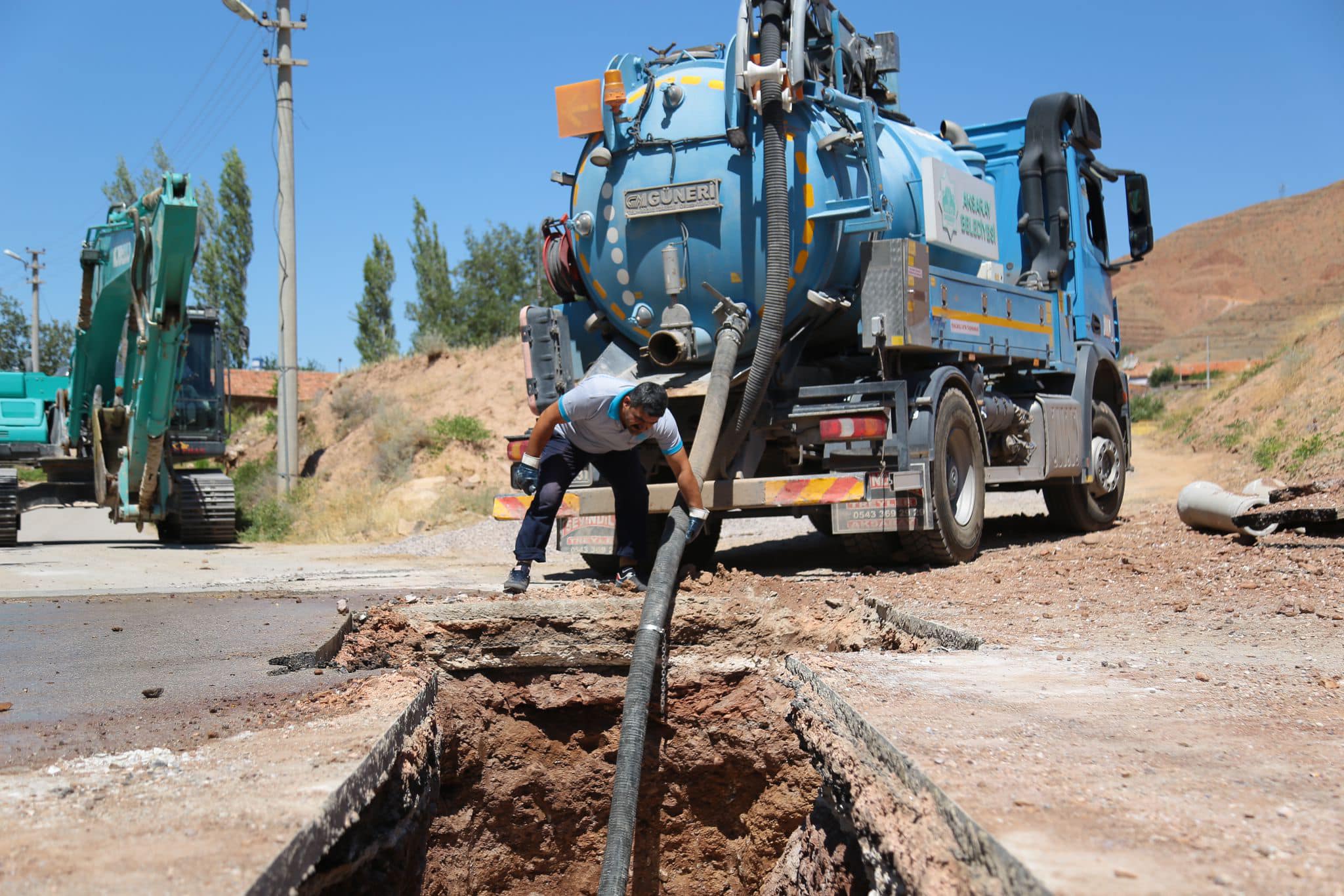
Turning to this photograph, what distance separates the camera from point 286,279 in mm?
19250

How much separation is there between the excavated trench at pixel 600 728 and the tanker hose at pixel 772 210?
6.34ft

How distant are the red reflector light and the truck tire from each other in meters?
3.79

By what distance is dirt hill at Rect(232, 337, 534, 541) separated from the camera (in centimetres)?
1641

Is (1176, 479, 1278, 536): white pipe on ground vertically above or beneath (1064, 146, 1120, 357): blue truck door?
beneath

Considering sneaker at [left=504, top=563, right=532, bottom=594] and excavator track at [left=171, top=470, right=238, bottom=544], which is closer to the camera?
sneaker at [left=504, top=563, right=532, bottom=594]

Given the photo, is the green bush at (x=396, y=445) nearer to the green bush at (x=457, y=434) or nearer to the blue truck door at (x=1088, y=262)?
the green bush at (x=457, y=434)

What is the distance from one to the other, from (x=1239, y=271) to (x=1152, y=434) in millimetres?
69915

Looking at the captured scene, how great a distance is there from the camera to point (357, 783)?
3.27m

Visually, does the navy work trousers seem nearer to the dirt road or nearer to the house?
the dirt road

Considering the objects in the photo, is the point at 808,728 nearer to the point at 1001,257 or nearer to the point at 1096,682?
the point at 1096,682

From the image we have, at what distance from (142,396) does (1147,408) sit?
25259 mm

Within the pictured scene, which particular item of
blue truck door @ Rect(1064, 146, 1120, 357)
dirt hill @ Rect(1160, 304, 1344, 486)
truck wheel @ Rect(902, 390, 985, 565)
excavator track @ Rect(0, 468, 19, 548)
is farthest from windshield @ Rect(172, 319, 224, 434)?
dirt hill @ Rect(1160, 304, 1344, 486)

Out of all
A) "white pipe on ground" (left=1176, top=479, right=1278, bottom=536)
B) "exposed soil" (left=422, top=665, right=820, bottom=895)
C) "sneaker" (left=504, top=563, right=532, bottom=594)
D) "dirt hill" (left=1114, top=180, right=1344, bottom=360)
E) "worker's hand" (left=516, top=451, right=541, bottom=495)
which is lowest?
"exposed soil" (left=422, top=665, right=820, bottom=895)

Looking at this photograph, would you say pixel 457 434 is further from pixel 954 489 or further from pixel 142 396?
pixel 954 489
